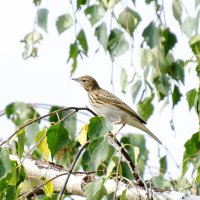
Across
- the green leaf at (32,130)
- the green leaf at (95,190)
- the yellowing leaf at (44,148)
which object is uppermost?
the green leaf at (32,130)

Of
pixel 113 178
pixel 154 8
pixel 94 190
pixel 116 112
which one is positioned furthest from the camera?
pixel 116 112

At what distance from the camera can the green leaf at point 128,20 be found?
5438 millimetres

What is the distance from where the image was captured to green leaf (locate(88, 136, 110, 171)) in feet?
12.2

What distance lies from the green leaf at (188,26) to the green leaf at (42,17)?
119cm

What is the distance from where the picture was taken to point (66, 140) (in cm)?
398

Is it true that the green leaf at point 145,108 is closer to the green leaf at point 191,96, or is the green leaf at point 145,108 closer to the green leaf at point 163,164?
the green leaf at point 163,164

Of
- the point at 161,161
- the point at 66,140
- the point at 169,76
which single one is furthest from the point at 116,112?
the point at 66,140

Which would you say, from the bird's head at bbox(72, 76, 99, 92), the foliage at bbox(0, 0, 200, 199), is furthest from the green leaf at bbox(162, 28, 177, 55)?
the bird's head at bbox(72, 76, 99, 92)

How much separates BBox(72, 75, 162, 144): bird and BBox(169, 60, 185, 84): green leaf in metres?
0.92

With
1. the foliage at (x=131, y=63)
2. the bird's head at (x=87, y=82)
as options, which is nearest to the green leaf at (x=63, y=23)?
the foliage at (x=131, y=63)

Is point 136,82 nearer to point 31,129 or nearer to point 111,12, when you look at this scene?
point 111,12

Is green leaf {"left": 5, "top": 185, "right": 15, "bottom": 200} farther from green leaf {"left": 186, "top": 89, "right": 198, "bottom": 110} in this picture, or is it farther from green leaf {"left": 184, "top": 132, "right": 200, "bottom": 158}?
green leaf {"left": 186, "top": 89, "right": 198, "bottom": 110}

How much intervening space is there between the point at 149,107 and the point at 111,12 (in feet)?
2.49

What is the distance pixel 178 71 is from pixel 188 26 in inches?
29.3
